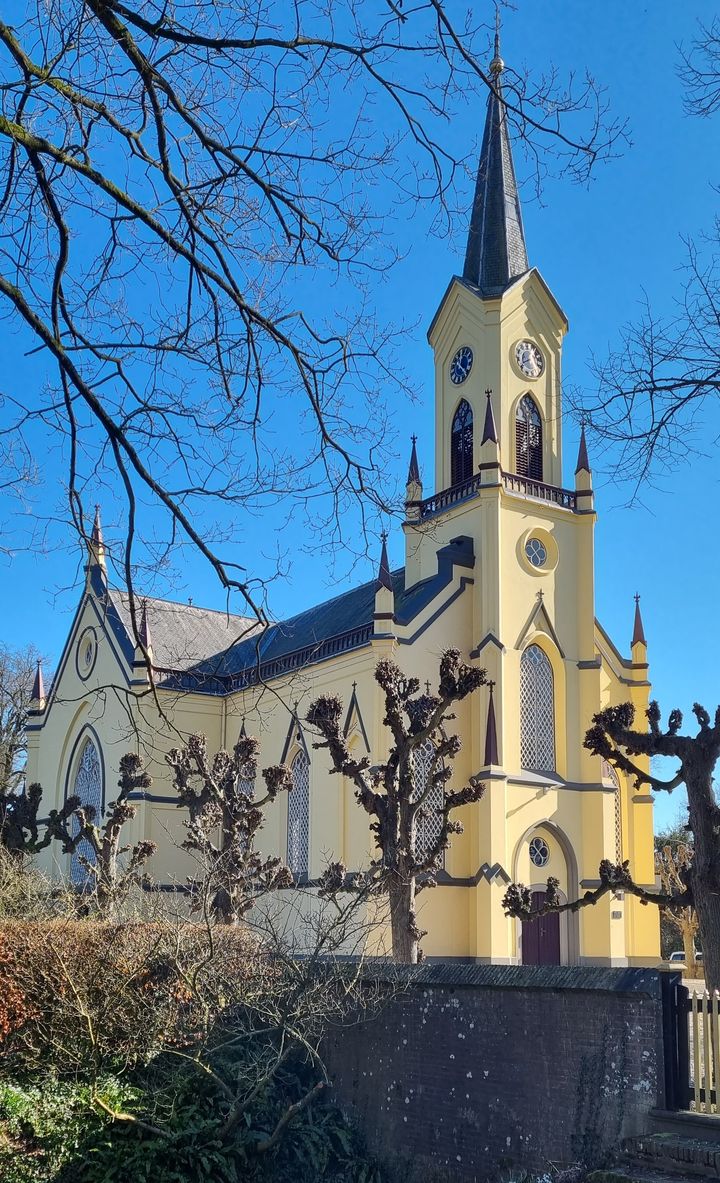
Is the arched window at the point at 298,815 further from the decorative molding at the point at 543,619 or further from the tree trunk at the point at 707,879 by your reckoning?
the tree trunk at the point at 707,879

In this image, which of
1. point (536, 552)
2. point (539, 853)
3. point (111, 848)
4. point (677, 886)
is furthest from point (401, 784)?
point (677, 886)

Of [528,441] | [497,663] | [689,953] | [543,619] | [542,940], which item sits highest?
[528,441]

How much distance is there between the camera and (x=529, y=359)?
1464 inches

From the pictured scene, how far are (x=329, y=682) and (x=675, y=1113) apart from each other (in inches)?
922

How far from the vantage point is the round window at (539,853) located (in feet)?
107

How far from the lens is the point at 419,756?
31891 millimetres

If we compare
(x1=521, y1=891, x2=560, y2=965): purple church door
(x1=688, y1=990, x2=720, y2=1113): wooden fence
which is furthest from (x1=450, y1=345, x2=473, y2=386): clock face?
(x1=688, y1=990, x2=720, y2=1113): wooden fence

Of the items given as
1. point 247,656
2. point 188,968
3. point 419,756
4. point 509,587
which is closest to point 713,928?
point 188,968

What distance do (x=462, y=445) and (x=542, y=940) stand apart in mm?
14538

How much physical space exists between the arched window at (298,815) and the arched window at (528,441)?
1084 centimetres

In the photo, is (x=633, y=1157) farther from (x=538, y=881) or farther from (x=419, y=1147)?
(x=538, y=881)

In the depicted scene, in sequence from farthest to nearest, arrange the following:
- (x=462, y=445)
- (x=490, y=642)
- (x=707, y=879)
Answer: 1. (x=462, y=445)
2. (x=490, y=642)
3. (x=707, y=879)

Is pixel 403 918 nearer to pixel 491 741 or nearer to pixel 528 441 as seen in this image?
pixel 491 741

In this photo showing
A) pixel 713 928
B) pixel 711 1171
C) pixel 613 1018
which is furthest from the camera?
pixel 713 928
